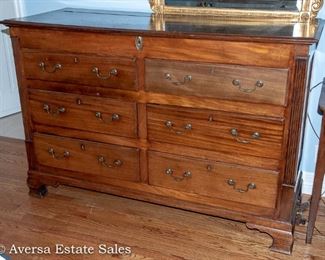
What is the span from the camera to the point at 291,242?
1849 millimetres

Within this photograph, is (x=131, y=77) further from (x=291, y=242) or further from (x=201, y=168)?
(x=291, y=242)

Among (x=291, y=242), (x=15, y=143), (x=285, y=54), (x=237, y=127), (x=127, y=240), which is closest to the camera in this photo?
(x=285, y=54)

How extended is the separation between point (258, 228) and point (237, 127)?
1.54 ft

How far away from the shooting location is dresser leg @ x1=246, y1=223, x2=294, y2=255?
1845mm

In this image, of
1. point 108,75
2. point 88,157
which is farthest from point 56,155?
point 108,75

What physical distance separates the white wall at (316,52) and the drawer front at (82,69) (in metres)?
0.54

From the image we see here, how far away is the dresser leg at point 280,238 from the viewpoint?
72.6 inches

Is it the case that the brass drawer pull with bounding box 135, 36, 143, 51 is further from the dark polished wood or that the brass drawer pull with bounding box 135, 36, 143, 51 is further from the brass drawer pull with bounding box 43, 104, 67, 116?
the dark polished wood

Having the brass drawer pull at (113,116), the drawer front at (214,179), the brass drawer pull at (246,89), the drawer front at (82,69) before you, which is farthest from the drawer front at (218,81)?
the drawer front at (214,179)

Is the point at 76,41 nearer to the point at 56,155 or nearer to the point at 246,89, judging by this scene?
the point at 56,155

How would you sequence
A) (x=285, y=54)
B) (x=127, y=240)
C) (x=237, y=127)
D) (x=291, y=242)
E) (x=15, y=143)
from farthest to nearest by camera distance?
(x=15, y=143) < (x=127, y=240) < (x=291, y=242) < (x=237, y=127) < (x=285, y=54)

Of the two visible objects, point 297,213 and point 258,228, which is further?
point 297,213

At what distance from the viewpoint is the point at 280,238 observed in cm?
186

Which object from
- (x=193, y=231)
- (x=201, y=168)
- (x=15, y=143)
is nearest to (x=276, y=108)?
(x=201, y=168)
